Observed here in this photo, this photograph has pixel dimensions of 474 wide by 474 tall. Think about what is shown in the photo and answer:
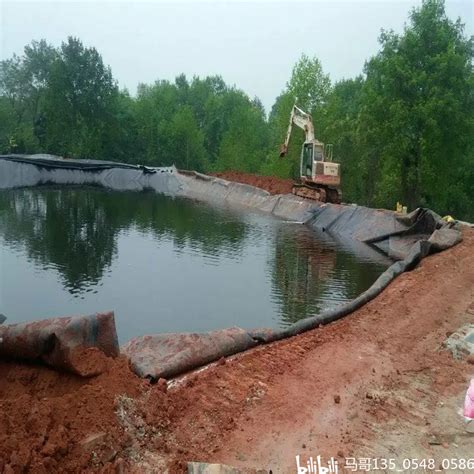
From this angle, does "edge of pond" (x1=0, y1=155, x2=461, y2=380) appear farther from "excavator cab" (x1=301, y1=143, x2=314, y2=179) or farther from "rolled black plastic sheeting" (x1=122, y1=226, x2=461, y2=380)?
"excavator cab" (x1=301, y1=143, x2=314, y2=179)

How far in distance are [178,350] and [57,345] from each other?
1561 millimetres

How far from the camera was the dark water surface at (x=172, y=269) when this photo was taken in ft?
28.9

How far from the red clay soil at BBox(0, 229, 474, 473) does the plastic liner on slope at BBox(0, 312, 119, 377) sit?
0.12 meters

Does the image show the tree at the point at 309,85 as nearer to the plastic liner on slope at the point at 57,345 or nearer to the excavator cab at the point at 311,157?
the excavator cab at the point at 311,157

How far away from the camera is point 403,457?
4168 mm

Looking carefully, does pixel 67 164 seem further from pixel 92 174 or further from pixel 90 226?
pixel 90 226

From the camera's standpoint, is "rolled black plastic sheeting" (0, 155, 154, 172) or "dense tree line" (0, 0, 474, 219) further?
"rolled black plastic sheeting" (0, 155, 154, 172)

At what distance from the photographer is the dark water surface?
8805mm

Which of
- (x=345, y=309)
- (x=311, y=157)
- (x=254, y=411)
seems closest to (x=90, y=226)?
(x=311, y=157)

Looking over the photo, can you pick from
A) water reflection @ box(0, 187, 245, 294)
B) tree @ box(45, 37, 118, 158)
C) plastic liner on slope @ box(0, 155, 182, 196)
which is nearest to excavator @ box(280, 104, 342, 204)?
water reflection @ box(0, 187, 245, 294)

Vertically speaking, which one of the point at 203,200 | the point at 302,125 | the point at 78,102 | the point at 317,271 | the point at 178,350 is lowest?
the point at 317,271

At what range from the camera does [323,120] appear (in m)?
28.6

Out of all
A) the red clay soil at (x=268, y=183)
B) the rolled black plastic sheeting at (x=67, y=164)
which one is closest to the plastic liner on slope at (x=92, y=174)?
the rolled black plastic sheeting at (x=67, y=164)

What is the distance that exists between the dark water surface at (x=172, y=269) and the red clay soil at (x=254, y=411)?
2.66 metres
